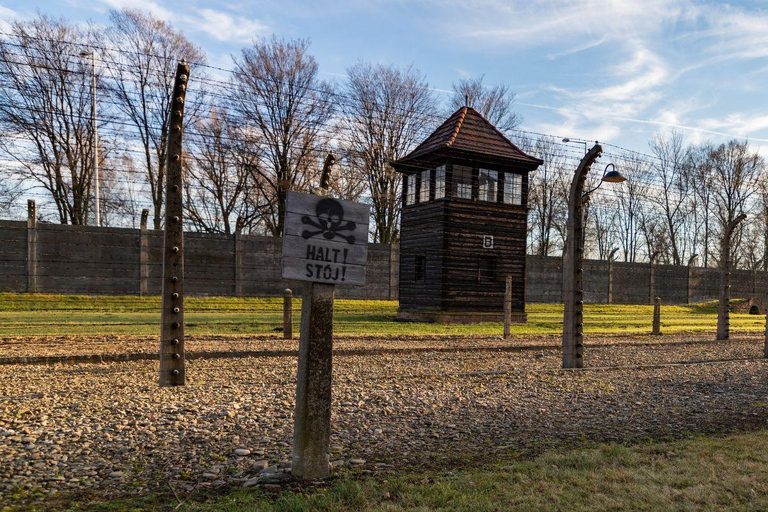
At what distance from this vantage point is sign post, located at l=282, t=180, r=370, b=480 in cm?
439

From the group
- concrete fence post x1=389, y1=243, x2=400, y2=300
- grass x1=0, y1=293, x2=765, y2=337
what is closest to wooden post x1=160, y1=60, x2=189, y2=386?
grass x1=0, y1=293, x2=765, y2=337

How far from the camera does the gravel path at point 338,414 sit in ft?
15.6

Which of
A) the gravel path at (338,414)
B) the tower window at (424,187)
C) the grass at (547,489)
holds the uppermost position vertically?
the tower window at (424,187)

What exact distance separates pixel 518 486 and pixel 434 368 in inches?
249

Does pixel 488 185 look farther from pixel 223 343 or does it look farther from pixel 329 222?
pixel 329 222

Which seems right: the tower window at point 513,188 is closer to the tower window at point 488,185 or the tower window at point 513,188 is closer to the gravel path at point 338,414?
the tower window at point 488,185

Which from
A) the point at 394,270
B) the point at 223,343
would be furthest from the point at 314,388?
the point at 394,270

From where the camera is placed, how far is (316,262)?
14.5 ft

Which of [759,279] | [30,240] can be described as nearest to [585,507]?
[30,240]

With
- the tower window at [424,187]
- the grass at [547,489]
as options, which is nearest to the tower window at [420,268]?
the tower window at [424,187]

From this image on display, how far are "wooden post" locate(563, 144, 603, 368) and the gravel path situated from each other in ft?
1.51

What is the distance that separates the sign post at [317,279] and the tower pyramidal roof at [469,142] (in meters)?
18.6

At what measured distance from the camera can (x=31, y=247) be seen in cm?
2283

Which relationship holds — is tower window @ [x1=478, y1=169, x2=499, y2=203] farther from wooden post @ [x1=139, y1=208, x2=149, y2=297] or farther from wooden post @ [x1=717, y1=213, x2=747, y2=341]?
wooden post @ [x1=139, y1=208, x2=149, y2=297]
